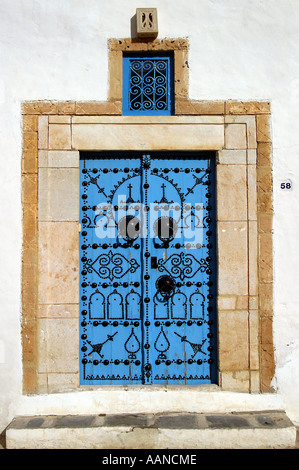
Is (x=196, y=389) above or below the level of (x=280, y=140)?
below

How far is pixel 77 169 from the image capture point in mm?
3898

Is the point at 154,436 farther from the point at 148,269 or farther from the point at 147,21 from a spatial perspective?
the point at 147,21

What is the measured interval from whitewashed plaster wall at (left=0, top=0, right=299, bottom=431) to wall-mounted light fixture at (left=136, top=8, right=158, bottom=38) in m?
0.08

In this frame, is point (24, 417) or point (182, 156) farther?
point (182, 156)

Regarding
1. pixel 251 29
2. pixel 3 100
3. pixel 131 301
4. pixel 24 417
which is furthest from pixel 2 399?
pixel 251 29

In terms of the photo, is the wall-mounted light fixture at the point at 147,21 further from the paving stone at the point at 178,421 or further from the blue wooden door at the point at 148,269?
the paving stone at the point at 178,421

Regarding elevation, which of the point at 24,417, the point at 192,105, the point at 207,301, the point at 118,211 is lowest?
the point at 24,417

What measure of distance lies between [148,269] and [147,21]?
195cm

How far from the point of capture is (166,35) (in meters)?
3.94

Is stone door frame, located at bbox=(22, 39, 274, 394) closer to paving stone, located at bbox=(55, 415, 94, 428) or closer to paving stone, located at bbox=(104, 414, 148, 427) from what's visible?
paving stone, located at bbox=(55, 415, 94, 428)

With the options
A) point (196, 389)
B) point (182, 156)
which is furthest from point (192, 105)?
point (196, 389)

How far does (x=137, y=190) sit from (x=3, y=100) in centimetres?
127

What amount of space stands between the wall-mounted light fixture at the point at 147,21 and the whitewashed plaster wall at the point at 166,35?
83mm

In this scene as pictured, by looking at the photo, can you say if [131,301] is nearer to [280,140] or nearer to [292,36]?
[280,140]
